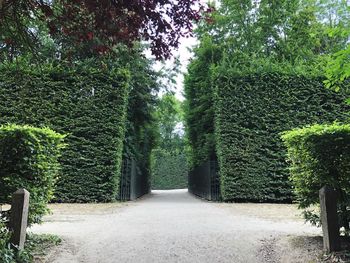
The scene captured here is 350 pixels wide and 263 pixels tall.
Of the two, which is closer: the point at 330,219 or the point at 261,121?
the point at 330,219

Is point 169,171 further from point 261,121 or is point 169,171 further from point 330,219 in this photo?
point 330,219

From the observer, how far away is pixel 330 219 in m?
4.90

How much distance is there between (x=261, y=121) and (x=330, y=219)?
9.59m

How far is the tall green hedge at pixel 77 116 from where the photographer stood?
13.4 metres

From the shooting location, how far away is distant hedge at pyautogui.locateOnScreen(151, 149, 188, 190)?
37281mm

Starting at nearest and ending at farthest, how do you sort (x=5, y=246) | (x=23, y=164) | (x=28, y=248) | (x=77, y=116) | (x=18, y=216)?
(x=5, y=246) < (x=18, y=216) < (x=28, y=248) < (x=23, y=164) < (x=77, y=116)

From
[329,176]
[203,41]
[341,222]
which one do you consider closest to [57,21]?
[329,176]

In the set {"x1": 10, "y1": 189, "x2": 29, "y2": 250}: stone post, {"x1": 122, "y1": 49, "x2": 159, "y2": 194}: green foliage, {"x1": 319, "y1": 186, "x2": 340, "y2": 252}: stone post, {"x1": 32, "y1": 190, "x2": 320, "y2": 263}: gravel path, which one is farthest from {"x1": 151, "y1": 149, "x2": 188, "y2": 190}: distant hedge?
{"x1": 319, "y1": 186, "x2": 340, "y2": 252}: stone post

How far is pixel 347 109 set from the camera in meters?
14.5

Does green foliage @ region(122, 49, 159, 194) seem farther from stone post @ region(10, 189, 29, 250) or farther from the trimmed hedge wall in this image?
stone post @ region(10, 189, 29, 250)

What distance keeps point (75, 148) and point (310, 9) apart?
50.7ft

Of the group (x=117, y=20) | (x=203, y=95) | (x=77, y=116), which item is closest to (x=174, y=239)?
(x=117, y=20)

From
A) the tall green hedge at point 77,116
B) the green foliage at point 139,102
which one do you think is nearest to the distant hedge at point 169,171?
the green foliage at point 139,102

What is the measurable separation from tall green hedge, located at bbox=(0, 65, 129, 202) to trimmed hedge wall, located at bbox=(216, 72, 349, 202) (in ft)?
13.1
